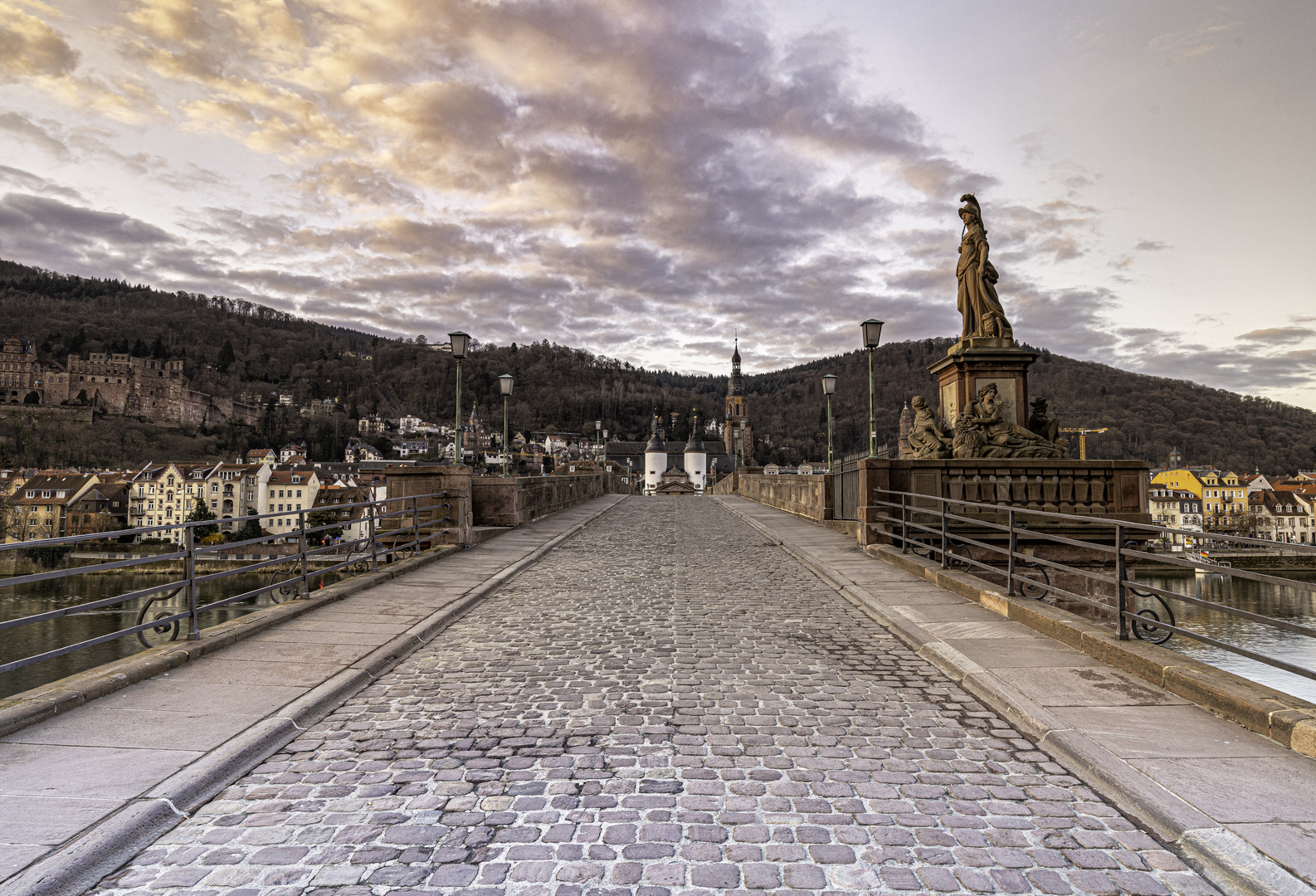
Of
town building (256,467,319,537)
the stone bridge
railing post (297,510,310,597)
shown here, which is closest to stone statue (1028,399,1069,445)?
the stone bridge

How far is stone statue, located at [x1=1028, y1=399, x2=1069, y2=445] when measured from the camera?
14.7m

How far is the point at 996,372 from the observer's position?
15.1m

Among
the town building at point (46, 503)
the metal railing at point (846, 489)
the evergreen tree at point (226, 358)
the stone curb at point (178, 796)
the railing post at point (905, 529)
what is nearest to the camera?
the stone curb at point (178, 796)

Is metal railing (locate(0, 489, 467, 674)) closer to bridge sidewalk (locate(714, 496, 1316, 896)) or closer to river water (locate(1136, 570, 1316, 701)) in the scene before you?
bridge sidewalk (locate(714, 496, 1316, 896))

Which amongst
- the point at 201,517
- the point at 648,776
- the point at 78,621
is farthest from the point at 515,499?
the point at 78,621

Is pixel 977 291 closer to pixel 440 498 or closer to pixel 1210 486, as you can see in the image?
pixel 440 498

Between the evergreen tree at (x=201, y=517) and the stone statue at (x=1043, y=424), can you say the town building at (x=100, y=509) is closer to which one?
the evergreen tree at (x=201, y=517)

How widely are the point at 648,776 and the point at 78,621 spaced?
51632 mm

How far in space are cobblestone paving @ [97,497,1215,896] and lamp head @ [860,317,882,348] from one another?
38.3 ft

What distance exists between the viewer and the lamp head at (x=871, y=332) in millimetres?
16703

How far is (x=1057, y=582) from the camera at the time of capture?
1109cm

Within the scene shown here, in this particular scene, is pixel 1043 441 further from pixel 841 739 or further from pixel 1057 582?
pixel 841 739

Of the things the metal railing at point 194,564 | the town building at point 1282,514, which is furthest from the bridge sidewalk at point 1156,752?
the town building at point 1282,514

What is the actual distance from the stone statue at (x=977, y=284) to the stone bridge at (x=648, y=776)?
10263mm
